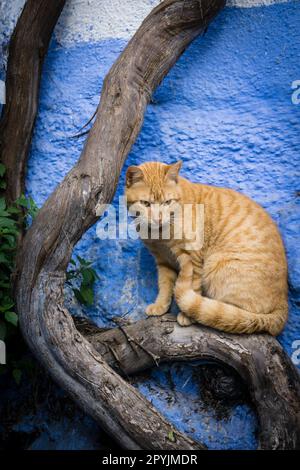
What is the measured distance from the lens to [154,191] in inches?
98.0

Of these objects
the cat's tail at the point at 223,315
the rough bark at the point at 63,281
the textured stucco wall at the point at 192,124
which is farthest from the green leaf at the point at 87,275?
the cat's tail at the point at 223,315

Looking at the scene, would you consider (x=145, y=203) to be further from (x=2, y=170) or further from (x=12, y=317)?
(x=2, y=170)

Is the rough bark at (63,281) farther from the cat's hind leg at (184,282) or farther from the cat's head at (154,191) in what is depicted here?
the cat's hind leg at (184,282)

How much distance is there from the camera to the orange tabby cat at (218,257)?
2.38 meters

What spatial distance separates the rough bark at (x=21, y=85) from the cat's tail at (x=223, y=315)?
133 cm

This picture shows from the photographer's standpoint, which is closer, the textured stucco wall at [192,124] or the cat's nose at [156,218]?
the cat's nose at [156,218]

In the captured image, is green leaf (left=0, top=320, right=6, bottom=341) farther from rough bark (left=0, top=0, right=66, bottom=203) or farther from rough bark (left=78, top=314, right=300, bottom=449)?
rough bark (left=0, top=0, right=66, bottom=203)

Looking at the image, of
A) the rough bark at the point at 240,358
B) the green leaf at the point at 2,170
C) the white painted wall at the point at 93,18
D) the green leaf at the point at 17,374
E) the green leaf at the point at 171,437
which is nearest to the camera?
the green leaf at the point at 171,437

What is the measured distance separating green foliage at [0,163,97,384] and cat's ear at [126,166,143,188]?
0.55m

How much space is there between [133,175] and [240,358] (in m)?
1.04

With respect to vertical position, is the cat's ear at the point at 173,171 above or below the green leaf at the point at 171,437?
above

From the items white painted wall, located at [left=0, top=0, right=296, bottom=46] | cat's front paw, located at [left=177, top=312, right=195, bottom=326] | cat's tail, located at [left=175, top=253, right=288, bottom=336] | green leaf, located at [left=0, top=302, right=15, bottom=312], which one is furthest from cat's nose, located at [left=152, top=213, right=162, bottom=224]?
white painted wall, located at [left=0, top=0, right=296, bottom=46]

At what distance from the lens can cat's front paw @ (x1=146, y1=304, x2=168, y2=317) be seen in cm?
267

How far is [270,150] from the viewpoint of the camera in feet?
9.32
